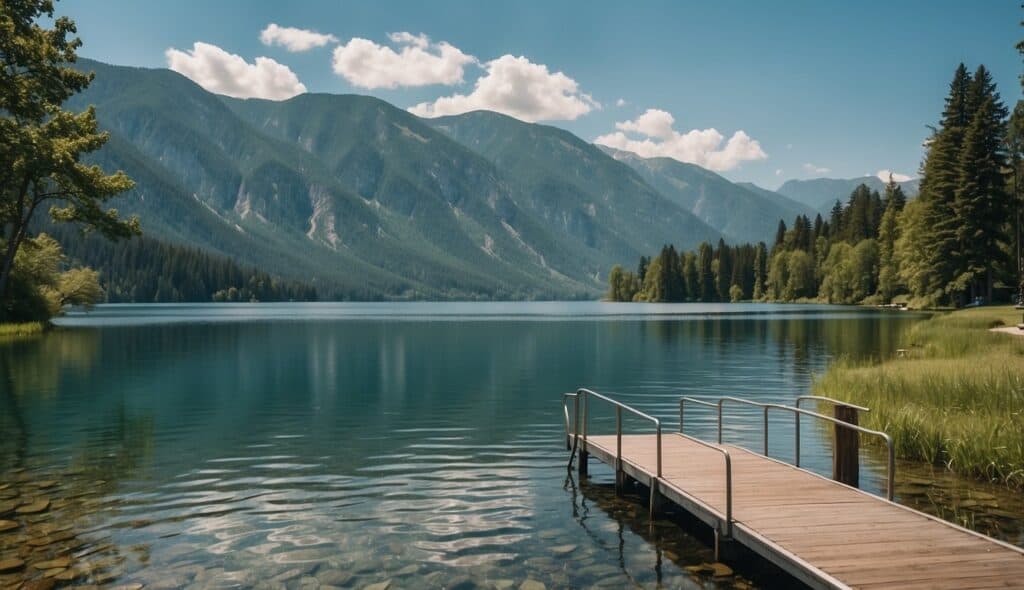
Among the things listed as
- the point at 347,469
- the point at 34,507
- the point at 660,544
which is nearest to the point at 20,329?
the point at 347,469

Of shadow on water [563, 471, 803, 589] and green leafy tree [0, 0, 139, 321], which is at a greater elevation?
green leafy tree [0, 0, 139, 321]

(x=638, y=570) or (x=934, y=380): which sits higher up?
(x=934, y=380)

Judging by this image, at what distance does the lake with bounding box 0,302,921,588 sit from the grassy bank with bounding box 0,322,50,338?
73.9 ft

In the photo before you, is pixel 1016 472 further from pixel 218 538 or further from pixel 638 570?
pixel 218 538

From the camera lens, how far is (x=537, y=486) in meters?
20.0

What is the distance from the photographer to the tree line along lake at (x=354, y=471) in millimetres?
14141

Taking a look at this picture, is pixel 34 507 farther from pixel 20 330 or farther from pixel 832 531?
pixel 20 330

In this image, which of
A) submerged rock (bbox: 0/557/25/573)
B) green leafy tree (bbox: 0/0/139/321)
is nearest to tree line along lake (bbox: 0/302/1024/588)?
submerged rock (bbox: 0/557/25/573)

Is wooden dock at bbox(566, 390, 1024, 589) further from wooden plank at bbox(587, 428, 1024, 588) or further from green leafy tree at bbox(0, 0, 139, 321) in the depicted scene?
green leafy tree at bbox(0, 0, 139, 321)

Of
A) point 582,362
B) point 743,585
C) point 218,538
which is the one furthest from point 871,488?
point 582,362

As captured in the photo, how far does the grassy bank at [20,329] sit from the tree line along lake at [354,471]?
22604mm

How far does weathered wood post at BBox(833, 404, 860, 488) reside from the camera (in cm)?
1708

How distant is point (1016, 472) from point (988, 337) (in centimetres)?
2983

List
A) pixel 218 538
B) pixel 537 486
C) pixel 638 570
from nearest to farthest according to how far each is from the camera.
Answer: pixel 638 570 < pixel 218 538 < pixel 537 486
